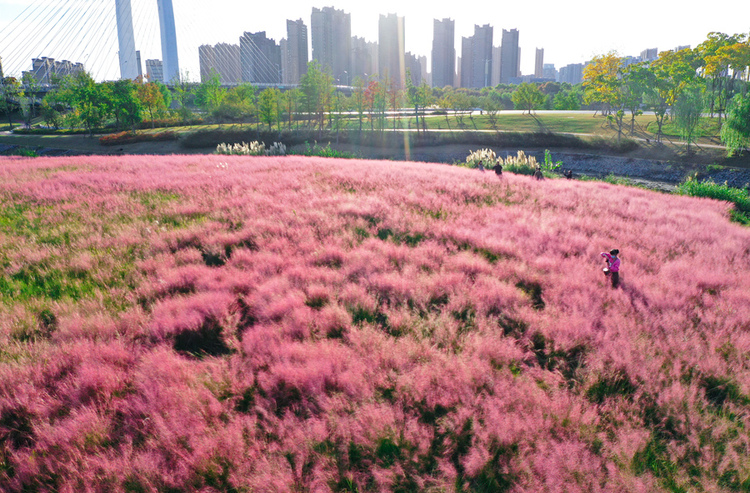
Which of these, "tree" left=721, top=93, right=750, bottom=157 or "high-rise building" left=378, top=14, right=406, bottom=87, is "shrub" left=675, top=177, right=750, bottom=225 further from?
"high-rise building" left=378, top=14, right=406, bottom=87

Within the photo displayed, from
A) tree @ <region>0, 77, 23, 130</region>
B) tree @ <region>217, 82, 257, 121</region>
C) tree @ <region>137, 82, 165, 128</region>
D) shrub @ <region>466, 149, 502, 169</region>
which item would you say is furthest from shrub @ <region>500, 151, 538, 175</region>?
tree @ <region>0, 77, 23, 130</region>

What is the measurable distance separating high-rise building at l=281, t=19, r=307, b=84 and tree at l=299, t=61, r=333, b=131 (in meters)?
141

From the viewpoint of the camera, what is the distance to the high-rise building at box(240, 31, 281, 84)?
14500 cm

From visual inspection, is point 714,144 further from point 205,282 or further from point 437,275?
point 205,282

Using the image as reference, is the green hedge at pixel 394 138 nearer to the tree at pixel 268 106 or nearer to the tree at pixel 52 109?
the tree at pixel 268 106

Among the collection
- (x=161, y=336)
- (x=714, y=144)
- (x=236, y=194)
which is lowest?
(x=161, y=336)

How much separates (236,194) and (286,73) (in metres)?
201

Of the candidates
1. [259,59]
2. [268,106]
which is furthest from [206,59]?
[268,106]

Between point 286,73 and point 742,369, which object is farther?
point 286,73

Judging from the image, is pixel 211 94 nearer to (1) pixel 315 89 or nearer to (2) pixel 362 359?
(1) pixel 315 89

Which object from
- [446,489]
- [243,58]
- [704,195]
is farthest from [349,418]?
[243,58]

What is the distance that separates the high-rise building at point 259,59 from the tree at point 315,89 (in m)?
89.4

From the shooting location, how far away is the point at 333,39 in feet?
639

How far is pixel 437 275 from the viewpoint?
17.9ft
